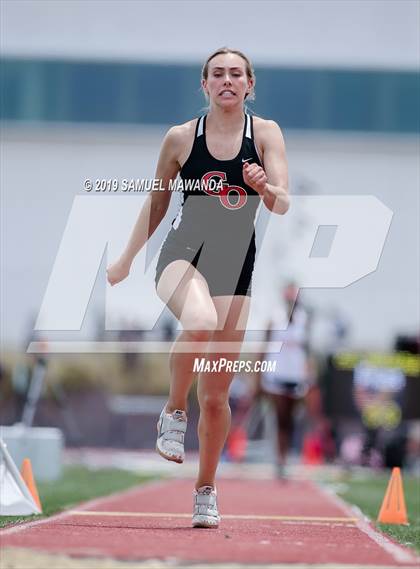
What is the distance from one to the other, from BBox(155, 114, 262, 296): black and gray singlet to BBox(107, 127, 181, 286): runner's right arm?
0.31 ft

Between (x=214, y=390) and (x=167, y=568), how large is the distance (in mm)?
1704

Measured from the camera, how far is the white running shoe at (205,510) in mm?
5711

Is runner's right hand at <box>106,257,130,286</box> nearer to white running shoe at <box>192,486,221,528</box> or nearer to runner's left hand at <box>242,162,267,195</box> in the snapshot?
runner's left hand at <box>242,162,267,195</box>

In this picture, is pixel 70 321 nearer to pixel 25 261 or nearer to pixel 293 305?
pixel 293 305

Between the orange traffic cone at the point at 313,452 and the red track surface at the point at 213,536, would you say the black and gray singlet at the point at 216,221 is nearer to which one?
the red track surface at the point at 213,536

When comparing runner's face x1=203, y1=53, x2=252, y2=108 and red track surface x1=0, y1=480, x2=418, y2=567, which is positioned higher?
runner's face x1=203, y1=53, x2=252, y2=108

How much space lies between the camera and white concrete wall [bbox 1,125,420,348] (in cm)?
2019

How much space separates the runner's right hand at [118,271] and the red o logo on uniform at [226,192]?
1.99 ft

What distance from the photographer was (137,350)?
1858cm

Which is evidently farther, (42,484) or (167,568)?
(42,484)

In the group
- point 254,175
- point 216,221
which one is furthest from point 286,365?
point 254,175

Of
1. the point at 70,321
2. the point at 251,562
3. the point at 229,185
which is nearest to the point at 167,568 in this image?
Answer: the point at 251,562

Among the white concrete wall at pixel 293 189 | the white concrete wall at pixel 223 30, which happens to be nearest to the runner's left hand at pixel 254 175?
the white concrete wall at pixel 223 30

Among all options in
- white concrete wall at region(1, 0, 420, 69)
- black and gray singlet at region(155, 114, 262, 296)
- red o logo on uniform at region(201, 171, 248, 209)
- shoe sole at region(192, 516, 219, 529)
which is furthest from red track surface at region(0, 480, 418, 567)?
white concrete wall at region(1, 0, 420, 69)
